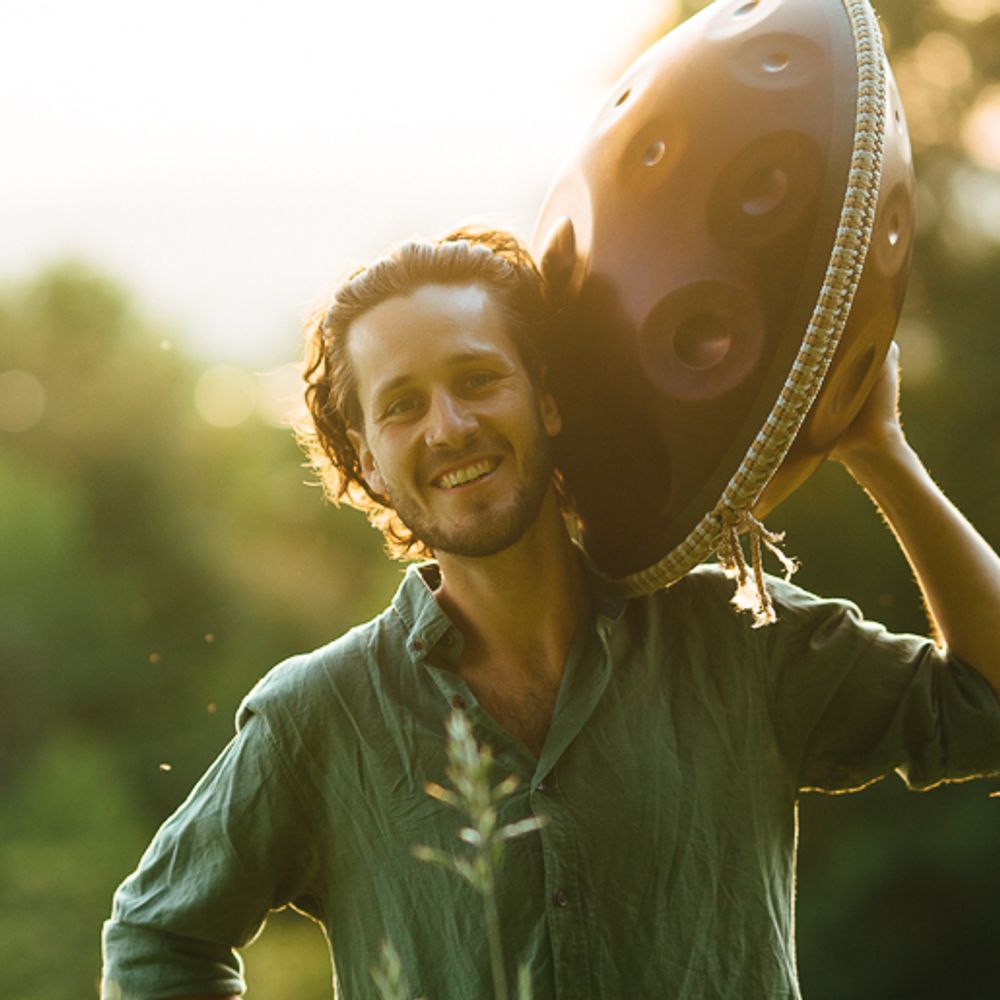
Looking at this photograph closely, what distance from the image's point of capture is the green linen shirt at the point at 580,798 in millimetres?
2627

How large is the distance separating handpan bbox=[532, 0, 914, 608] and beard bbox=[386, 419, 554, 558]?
0.11 meters

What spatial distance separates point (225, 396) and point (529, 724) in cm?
3471

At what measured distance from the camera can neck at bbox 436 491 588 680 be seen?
9.34 ft

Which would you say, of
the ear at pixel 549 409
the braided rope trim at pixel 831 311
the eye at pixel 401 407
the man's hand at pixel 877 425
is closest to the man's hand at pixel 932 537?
the man's hand at pixel 877 425

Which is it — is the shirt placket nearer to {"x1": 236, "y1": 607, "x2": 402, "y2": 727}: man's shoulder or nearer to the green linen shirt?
the green linen shirt

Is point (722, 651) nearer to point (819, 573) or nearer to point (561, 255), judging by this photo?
point (561, 255)

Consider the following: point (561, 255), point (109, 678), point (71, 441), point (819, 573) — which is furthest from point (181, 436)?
point (561, 255)

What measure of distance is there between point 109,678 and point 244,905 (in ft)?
99.3

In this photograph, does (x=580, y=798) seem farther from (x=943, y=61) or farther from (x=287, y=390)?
(x=943, y=61)

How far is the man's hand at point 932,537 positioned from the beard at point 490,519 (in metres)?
0.57

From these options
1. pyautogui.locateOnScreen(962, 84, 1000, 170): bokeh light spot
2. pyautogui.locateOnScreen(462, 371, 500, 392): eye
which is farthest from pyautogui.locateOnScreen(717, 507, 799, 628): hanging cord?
pyautogui.locateOnScreen(962, 84, 1000, 170): bokeh light spot

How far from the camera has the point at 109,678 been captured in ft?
105

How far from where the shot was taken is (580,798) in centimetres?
266

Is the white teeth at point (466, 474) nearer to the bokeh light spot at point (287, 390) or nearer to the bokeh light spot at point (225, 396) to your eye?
the bokeh light spot at point (287, 390)
